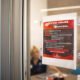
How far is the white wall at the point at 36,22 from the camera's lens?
4.69 feet

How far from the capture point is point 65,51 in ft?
4.30

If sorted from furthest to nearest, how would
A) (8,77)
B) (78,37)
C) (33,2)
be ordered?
(8,77), (33,2), (78,37)

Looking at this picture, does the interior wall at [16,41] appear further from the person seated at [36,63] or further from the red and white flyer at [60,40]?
the red and white flyer at [60,40]

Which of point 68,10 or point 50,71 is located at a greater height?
point 68,10

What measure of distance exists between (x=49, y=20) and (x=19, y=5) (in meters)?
0.31

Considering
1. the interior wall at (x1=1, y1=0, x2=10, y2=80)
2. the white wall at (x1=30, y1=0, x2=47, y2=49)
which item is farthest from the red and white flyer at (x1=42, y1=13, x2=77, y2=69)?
the interior wall at (x1=1, y1=0, x2=10, y2=80)

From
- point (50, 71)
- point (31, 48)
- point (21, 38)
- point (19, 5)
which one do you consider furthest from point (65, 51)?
point (19, 5)

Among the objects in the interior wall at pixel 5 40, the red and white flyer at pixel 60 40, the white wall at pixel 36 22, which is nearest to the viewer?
the red and white flyer at pixel 60 40

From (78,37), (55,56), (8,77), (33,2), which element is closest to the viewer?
(78,37)

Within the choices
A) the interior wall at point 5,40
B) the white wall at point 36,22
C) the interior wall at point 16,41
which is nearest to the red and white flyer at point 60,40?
the white wall at point 36,22

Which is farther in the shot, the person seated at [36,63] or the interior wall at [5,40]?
the interior wall at [5,40]

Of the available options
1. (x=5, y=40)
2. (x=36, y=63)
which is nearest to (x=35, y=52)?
(x=36, y=63)

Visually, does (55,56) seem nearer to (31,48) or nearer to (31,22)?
(31,48)

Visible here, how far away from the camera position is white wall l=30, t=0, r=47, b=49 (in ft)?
4.69
